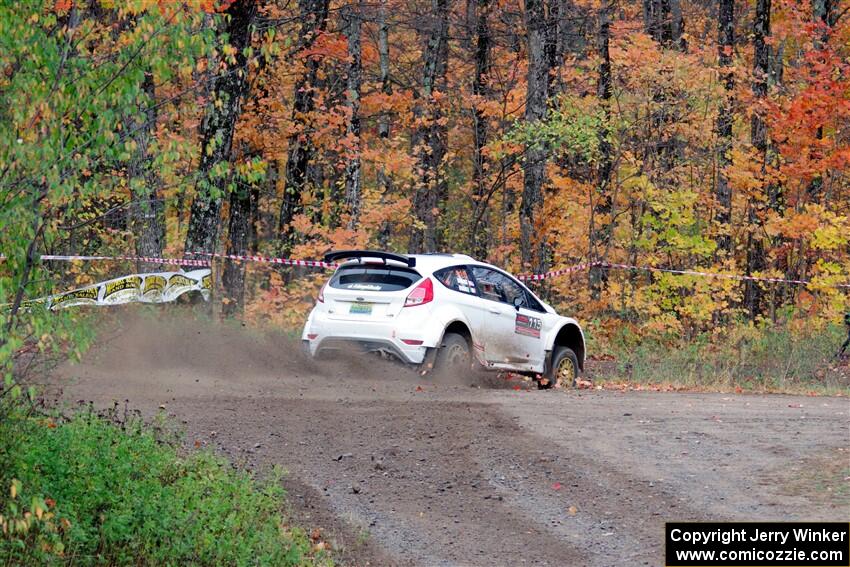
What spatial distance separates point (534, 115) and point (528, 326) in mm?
10601

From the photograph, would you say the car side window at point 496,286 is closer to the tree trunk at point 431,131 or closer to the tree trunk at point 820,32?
the tree trunk at point 820,32

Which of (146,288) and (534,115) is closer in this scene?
(146,288)

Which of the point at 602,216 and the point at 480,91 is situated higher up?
the point at 480,91

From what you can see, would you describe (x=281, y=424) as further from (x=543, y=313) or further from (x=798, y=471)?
(x=543, y=313)

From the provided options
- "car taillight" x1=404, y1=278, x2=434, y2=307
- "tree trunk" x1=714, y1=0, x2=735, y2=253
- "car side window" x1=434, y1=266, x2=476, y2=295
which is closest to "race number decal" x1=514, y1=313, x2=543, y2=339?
"car side window" x1=434, y1=266, x2=476, y2=295

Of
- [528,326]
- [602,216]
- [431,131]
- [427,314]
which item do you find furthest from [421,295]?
[431,131]

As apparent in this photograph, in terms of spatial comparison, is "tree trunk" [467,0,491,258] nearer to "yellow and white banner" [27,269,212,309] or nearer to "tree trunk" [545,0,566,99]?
"tree trunk" [545,0,566,99]

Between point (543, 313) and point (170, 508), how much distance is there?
9.71m

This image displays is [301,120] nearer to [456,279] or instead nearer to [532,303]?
[532,303]

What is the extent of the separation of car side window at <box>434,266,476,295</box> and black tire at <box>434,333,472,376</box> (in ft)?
2.14

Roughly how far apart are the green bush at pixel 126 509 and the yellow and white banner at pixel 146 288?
8594 millimetres

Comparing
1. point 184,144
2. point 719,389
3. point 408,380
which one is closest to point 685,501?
point 184,144

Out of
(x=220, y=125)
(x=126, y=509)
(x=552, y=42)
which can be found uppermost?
(x=552, y=42)

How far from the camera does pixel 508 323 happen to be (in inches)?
634
